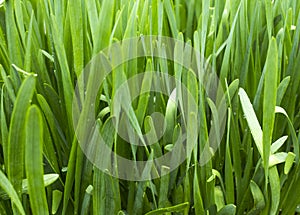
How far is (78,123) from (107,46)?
91 mm

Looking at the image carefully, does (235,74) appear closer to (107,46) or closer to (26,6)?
(107,46)

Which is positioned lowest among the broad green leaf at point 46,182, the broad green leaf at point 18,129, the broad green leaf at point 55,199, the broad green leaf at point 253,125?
the broad green leaf at point 55,199

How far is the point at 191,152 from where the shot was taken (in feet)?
1.53

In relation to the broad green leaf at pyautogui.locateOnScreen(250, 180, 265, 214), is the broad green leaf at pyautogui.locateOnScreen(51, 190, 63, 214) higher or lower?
higher

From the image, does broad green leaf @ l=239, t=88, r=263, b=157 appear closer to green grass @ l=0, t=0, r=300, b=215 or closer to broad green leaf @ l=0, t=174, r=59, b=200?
green grass @ l=0, t=0, r=300, b=215

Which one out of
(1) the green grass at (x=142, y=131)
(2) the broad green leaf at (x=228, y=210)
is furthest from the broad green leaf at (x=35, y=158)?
(2) the broad green leaf at (x=228, y=210)

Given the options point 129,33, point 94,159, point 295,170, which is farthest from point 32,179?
point 295,170

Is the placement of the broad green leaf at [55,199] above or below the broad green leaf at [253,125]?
below

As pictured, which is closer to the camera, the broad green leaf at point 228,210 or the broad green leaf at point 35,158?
the broad green leaf at point 35,158

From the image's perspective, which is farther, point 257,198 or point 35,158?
point 257,198

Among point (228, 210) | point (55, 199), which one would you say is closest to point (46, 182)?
point (55, 199)

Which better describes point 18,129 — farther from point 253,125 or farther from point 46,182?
point 253,125

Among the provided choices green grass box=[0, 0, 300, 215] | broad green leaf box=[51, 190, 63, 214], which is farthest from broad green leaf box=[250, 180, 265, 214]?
broad green leaf box=[51, 190, 63, 214]

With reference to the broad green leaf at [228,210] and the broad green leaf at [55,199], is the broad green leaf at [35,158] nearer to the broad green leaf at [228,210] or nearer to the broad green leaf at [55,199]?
the broad green leaf at [55,199]
